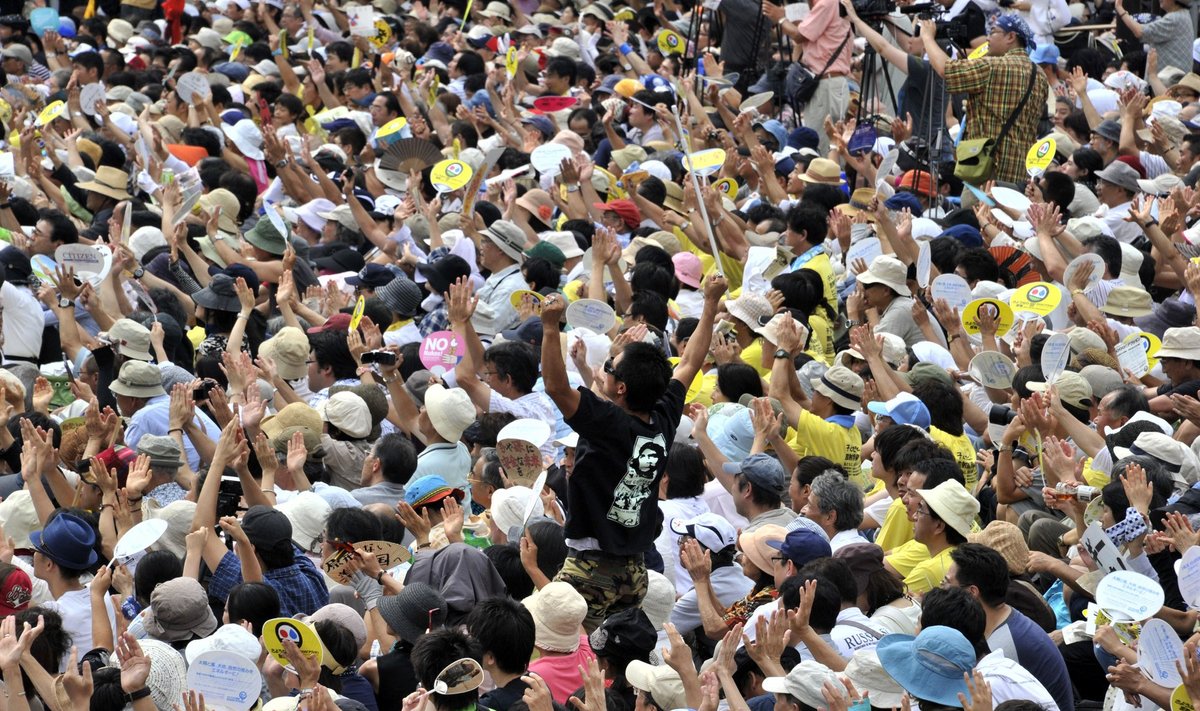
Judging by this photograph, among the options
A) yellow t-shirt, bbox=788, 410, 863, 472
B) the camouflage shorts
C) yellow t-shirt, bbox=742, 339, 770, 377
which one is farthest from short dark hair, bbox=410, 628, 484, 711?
yellow t-shirt, bbox=742, 339, 770, 377

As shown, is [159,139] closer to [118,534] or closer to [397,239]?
[397,239]

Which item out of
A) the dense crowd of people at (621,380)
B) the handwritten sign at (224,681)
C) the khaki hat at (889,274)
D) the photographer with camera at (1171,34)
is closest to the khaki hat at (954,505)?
the dense crowd of people at (621,380)

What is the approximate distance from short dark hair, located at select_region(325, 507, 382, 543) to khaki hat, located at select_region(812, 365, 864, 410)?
2.44m

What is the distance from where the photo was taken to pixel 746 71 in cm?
1544

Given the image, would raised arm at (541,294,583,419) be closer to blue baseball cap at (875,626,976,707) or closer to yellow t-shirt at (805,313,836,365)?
blue baseball cap at (875,626,976,707)

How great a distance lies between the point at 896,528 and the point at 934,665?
5.96 ft

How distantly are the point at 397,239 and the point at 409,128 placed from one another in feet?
8.62

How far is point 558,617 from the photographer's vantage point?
17.3 feet

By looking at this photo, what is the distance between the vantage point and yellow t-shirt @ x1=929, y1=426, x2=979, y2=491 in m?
7.21

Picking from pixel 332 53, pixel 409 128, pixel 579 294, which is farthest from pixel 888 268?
pixel 332 53

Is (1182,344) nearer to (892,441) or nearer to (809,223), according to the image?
(892,441)

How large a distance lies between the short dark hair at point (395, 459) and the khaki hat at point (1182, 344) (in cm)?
347

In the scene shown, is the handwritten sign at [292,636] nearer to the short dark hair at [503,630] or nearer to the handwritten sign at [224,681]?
the handwritten sign at [224,681]

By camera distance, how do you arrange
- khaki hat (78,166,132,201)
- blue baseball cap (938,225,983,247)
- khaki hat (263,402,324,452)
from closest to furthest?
1. khaki hat (263,402,324,452)
2. blue baseball cap (938,225,983,247)
3. khaki hat (78,166,132,201)
